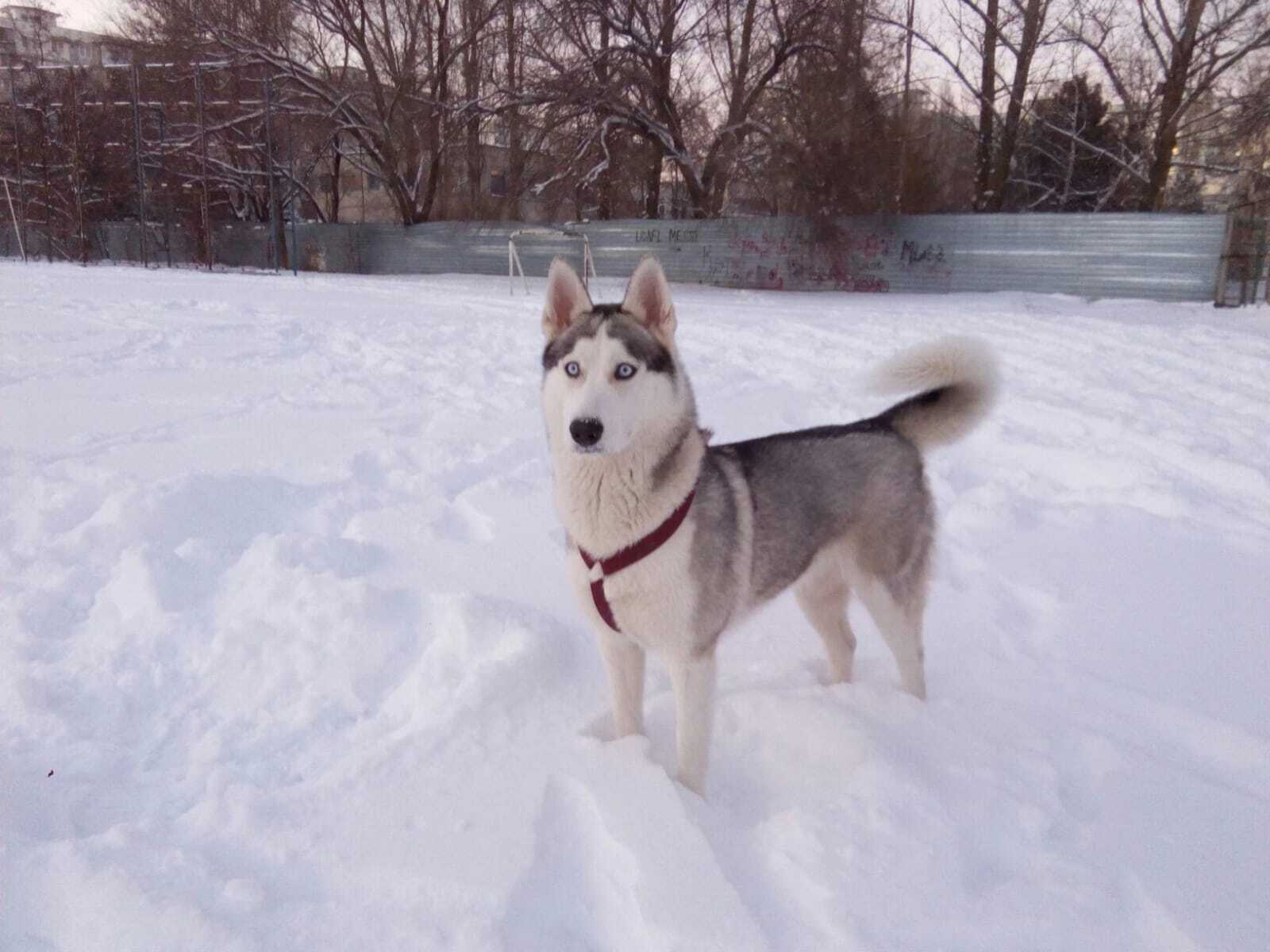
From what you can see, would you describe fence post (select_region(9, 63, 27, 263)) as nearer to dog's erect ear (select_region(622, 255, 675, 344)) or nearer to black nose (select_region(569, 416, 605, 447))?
dog's erect ear (select_region(622, 255, 675, 344))

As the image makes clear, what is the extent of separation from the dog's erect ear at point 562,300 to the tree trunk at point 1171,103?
23.3 metres

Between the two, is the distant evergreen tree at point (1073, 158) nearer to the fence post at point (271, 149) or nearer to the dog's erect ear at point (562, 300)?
the fence post at point (271, 149)

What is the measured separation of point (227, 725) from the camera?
237 centimetres

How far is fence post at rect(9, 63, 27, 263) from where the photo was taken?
93.8ft

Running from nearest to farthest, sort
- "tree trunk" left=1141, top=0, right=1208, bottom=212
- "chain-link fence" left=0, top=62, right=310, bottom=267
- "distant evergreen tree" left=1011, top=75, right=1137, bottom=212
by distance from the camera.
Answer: "tree trunk" left=1141, top=0, right=1208, bottom=212
"distant evergreen tree" left=1011, top=75, right=1137, bottom=212
"chain-link fence" left=0, top=62, right=310, bottom=267

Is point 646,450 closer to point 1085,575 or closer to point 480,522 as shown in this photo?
point 480,522

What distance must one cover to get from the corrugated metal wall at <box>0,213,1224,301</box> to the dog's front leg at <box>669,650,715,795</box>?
60.3ft

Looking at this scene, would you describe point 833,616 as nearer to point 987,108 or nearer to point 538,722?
point 538,722

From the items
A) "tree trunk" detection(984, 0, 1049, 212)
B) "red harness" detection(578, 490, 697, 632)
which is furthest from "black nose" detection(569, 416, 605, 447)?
"tree trunk" detection(984, 0, 1049, 212)

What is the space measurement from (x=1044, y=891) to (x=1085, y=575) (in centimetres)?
207

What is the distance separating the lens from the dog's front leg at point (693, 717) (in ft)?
7.27

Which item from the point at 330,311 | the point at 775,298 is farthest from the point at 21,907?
the point at 775,298

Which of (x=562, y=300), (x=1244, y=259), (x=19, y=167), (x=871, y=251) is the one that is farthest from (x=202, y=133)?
(x=562, y=300)

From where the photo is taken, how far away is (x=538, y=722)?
8.11 feet
